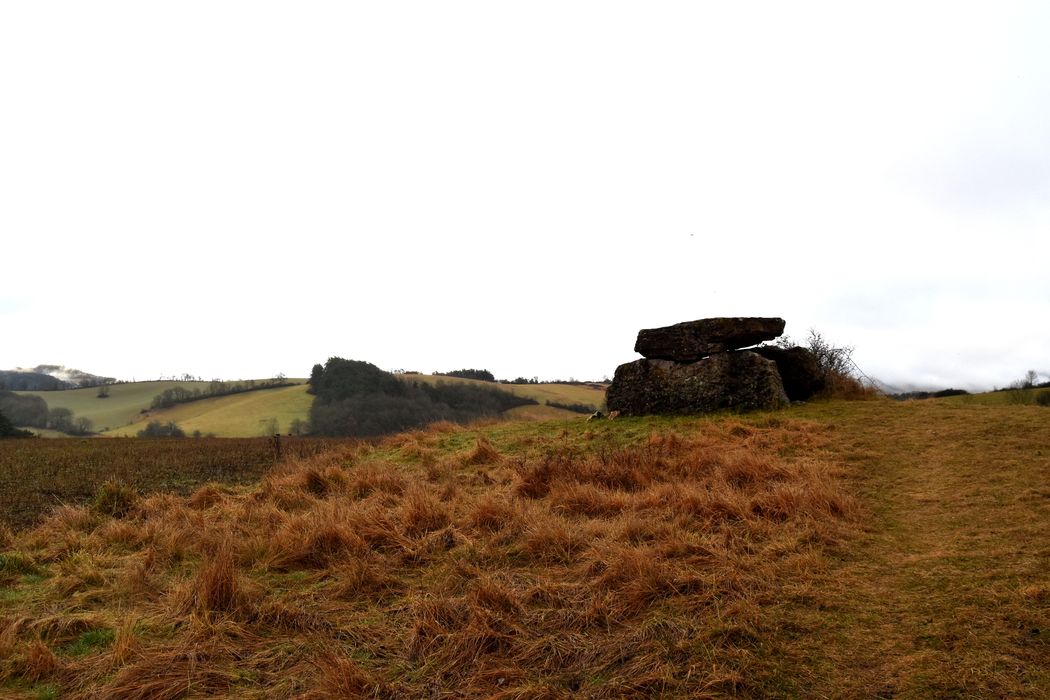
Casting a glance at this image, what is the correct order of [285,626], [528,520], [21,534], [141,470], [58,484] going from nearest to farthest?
[285,626]
[528,520]
[21,534]
[58,484]
[141,470]

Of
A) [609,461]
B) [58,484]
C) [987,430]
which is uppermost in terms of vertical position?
[987,430]

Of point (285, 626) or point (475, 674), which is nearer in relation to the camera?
point (475, 674)

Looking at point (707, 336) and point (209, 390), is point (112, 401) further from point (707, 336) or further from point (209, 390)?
point (707, 336)

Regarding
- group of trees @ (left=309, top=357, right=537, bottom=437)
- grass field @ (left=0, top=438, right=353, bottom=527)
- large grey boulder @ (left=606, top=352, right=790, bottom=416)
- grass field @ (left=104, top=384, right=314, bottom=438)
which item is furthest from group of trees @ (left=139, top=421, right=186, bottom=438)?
large grey boulder @ (left=606, top=352, right=790, bottom=416)

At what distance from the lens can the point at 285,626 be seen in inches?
166

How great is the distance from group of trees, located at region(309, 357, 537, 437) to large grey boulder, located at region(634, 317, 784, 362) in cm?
1388

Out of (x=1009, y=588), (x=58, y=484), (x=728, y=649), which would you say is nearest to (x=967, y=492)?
(x=1009, y=588)

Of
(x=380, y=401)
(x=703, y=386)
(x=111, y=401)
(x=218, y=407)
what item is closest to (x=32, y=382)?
(x=111, y=401)

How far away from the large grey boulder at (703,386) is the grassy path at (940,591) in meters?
4.58

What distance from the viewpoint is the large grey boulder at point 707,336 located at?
41.8 feet

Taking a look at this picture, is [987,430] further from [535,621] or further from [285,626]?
[285,626]

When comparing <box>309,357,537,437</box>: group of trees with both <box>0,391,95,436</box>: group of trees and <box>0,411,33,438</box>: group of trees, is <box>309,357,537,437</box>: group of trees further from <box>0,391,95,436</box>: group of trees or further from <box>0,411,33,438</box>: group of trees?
<box>0,391,95,436</box>: group of trees

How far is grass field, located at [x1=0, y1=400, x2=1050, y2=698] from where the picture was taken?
3.27 m

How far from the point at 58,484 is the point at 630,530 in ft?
35.7
